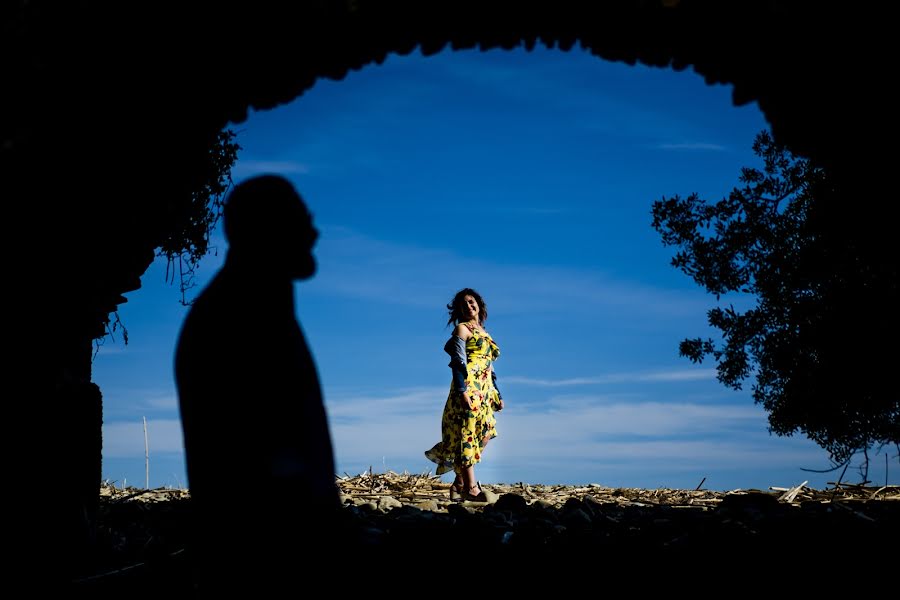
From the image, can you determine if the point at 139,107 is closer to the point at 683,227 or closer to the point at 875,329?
the point at 683,227

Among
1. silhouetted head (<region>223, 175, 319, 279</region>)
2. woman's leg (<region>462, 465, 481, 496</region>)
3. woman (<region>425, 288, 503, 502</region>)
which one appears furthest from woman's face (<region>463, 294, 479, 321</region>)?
silhouetted head (<region>223, 175, 319, 279</region>)

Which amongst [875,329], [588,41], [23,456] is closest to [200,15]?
Result: [588,41]

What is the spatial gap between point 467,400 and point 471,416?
264mm

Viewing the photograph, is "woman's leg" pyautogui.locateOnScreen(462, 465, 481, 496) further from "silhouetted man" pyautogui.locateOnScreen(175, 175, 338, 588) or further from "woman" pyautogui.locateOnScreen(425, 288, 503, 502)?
"silhouetted man" pyautogui.locateOnScreen(175, 175, 338, 588)

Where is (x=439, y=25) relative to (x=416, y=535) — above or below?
above

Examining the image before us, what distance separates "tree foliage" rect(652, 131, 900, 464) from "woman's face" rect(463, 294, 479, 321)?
3990 millimetres

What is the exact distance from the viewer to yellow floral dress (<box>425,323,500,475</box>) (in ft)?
33.8

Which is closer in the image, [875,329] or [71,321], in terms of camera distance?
[71,321]

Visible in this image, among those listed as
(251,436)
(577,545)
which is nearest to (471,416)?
(577,545)

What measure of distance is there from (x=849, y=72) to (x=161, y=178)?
5.25 metres

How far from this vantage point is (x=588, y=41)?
18.3ft

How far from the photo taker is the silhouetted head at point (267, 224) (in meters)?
3.23

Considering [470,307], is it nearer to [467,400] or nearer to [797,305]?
[467,400]

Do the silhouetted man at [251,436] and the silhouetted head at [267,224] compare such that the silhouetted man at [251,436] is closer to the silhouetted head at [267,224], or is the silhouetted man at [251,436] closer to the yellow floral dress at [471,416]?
the silhouetted head at [267,224]
